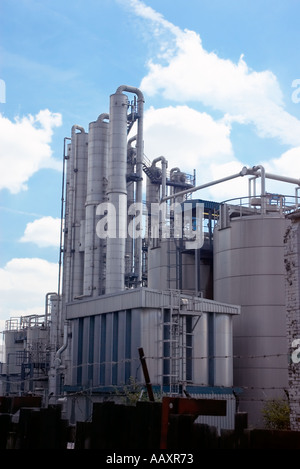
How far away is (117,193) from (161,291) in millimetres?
11446

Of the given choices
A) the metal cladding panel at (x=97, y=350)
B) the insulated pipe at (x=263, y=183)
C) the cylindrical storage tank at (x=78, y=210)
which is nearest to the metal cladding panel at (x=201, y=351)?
the metal cladding panel at (x=97, y=350)

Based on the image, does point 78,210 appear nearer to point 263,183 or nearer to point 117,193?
point 117,193

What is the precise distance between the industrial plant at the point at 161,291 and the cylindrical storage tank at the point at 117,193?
0.07 meters

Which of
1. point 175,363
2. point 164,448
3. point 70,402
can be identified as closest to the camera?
point 164,448

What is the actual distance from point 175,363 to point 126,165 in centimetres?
1621

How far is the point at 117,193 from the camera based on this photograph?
4028 cm

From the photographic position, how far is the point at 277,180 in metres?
38.8

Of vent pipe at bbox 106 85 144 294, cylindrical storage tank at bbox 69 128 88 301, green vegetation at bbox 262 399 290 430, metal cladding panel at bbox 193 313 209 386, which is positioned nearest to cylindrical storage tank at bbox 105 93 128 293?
vent pipe at bbox 106 85 144 294

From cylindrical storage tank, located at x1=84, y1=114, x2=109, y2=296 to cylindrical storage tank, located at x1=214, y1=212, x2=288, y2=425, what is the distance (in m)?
9.00

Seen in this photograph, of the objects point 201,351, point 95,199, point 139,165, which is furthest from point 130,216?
point 201,351

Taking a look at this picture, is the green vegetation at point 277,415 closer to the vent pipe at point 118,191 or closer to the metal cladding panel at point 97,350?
the metal cladding panel at point 97,350

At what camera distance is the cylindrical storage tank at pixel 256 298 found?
3331cm
